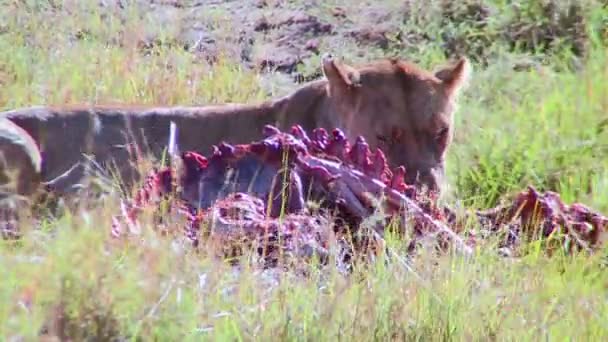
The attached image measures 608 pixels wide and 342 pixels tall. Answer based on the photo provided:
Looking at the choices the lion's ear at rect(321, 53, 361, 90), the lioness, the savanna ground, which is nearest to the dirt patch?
the savanna ground

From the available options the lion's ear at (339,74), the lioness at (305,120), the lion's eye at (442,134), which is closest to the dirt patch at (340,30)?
the lioness at (305,120)

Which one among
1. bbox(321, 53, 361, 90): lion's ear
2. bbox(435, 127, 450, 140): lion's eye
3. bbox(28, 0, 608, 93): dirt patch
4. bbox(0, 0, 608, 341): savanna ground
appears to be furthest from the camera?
bbox(28, 0, 608, 93): dirt patch

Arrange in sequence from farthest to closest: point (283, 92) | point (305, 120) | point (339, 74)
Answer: point (283, 92) < point (305, 120) < point (339, 74)

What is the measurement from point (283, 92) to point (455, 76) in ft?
9.11

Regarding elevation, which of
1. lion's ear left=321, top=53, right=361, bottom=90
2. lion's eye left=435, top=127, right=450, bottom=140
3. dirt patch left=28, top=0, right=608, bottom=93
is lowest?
dirt patch left=28, top=0, right=608, bottom=93

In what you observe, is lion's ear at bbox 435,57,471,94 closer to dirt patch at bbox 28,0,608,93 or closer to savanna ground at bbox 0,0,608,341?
savanna ground at bbox 0,0,608,341

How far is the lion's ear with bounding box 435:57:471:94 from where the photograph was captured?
279 inches

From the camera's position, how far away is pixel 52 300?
3.95m

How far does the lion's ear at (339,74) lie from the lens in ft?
23.1

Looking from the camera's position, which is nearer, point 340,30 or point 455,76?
point 455,76

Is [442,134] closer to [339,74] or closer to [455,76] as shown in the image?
[455,76]

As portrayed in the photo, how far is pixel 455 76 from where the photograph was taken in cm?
709

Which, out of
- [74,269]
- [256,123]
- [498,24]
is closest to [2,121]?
[256,123]

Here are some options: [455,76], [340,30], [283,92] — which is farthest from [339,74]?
[340,30]
